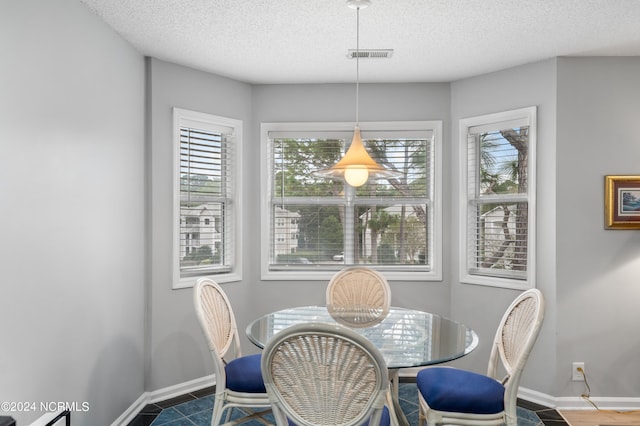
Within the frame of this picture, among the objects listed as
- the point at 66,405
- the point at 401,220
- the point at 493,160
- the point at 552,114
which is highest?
the point at 552,114

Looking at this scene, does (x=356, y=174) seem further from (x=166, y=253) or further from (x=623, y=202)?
(x=623, y=202)

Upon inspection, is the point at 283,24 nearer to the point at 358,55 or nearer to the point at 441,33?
the point at 358,55

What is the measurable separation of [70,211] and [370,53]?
2232 mm

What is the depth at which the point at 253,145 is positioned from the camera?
4027 millimetres

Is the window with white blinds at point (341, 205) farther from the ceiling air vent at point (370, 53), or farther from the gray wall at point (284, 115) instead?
the ceiling air vent at point (370, 53)

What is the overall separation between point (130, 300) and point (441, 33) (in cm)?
279

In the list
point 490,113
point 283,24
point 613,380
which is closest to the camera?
point 283,24

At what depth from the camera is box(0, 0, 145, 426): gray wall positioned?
196 centimetres

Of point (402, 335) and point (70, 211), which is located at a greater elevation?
point (70, 211)

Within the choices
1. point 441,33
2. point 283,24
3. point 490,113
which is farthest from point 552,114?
point 283,24

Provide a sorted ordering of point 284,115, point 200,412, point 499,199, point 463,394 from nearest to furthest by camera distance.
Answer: point 463,394 < point 200,412 < point 499,199 < point 284,115

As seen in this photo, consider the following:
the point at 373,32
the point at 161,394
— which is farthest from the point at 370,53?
the point at 161,394

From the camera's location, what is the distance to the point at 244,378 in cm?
246

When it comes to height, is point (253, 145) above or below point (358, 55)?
below
